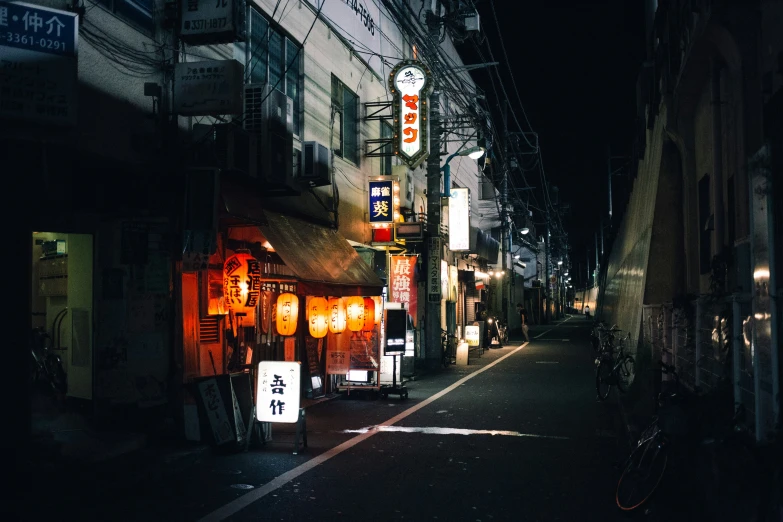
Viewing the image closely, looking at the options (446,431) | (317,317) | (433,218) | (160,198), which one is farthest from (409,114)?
(446,431)

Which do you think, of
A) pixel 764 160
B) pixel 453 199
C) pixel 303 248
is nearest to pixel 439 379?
pixel 303 248

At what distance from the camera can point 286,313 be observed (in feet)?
49.0

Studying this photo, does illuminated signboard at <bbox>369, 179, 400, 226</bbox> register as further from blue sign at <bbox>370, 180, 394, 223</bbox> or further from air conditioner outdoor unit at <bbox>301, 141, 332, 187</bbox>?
air conditioner outdoor unit at <bbox>301, 141, 332, 187</bbox>

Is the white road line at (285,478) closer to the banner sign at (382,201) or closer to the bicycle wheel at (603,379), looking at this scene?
the bicycle wheel at (603,379)

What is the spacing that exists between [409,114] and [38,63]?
14230 millimetres

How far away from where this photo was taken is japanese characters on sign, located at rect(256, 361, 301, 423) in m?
11.5

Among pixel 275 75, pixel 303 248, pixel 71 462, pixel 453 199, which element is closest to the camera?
pixel 71 462

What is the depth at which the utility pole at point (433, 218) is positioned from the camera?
950 inches

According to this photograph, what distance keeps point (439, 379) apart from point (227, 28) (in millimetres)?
14374

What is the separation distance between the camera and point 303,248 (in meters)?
15.9

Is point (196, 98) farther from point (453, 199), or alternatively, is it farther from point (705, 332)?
point (453, 199)

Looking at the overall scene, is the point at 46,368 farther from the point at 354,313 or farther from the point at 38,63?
the point at 354,313

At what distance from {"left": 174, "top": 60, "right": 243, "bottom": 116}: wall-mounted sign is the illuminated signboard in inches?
428

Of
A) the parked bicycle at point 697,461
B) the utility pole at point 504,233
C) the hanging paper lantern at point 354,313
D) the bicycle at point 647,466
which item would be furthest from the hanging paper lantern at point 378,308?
the utility pole at point 504,233
